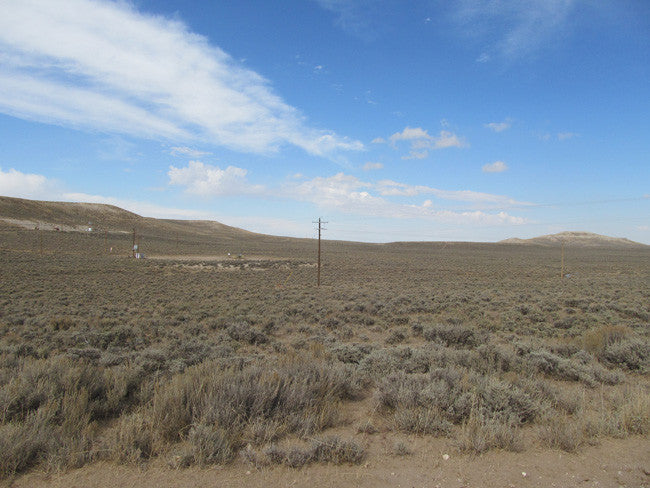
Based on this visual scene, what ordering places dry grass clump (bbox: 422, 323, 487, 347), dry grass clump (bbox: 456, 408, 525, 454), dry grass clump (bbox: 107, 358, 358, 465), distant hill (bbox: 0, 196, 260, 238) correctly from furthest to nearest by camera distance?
distant hill (bbox: 0, 196, 260, 238)
dry grass clump (bbox: 422, 323, 487, 347)
dry grass clump (bbox: 456, 408, 525, 454)
dry grass clump (bbox: 107, 358, 358, 465)

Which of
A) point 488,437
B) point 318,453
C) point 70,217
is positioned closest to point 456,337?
point 488,437

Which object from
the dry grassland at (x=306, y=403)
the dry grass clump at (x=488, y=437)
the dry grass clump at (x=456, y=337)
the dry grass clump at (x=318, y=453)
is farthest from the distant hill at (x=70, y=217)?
the dry grass clump at (x=488, y=437)

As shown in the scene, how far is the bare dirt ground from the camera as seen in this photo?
323cm

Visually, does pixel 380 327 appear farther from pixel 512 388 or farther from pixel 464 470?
pixel 464 470

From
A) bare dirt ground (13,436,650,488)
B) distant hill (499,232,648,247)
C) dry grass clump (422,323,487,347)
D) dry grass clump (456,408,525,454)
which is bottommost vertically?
dry grass clump (422,323,487,347)

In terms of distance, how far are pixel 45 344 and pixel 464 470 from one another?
34.0ft

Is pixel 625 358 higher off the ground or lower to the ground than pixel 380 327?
higher

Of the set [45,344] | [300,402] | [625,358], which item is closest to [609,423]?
[300,402]

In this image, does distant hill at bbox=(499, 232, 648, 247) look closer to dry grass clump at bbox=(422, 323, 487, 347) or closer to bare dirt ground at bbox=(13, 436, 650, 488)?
dry grass clump at bbox=(422, 323, 487, 347)

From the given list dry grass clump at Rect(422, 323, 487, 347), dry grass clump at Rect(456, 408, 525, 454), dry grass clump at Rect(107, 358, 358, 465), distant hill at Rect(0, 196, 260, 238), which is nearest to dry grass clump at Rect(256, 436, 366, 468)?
dry grass clump at Rect(107, 358, 358, 465)

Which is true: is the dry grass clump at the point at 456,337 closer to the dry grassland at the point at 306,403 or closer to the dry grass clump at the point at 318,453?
the dry grassland at the point at 306,403

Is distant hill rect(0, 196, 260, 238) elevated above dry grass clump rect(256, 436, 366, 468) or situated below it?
above

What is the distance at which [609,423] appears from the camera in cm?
413

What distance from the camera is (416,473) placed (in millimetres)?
3441
